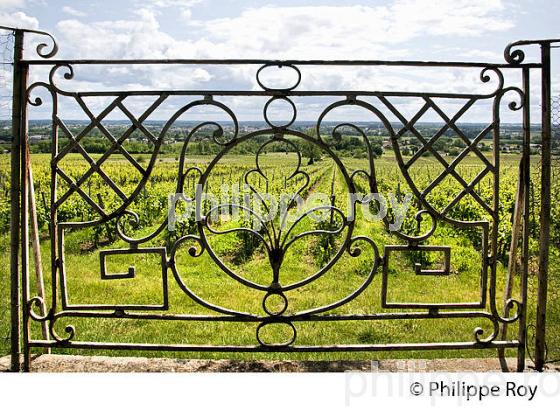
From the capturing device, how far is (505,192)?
1034cm

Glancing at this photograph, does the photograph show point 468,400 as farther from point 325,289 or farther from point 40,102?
point 325,289

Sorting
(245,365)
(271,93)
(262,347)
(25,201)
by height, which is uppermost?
(271,93)

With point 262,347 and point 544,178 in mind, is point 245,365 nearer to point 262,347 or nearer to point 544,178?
point 262,347

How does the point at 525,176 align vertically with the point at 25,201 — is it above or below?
above

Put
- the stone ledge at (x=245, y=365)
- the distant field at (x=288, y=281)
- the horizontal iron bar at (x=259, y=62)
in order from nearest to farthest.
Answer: the horizontal iron bar at (x=259, y=62) → the stone ledge at (x=245, y=365) → the distant field at (x=288, y=281)

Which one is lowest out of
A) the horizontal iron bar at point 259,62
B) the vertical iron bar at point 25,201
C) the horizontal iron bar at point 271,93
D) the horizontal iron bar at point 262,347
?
the horizontal iron bar at point 262,347

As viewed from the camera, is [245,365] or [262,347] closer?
[262,347]

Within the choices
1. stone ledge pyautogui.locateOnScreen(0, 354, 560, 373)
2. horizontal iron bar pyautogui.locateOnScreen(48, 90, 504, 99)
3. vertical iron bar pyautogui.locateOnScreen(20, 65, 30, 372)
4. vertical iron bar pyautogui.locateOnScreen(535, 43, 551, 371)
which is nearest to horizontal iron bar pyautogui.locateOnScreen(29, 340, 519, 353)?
vertical iron bar pyautogui.locateOnScreen(20, 65, 30, 372)

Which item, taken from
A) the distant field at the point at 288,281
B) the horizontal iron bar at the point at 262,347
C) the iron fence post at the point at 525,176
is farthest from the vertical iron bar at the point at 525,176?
the distant field at the point at 288,281

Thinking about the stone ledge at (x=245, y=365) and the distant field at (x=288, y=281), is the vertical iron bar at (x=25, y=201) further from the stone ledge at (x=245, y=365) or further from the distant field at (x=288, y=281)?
the distant field at (x=288, y=281)

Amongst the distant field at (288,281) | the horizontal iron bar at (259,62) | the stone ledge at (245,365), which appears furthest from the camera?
the distant field at (288,281)

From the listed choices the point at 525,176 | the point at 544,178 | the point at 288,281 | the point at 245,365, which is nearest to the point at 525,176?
the point at 525,176

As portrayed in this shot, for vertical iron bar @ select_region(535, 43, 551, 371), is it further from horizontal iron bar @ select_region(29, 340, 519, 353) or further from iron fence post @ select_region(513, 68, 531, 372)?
horizontal iron bar @ select_region(29, 340, 519, 353)

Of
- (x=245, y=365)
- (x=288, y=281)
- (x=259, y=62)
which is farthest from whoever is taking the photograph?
(x=288, y=281)
